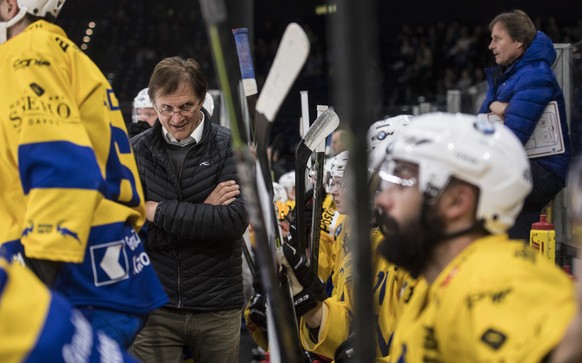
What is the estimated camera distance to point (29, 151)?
92.0 inches

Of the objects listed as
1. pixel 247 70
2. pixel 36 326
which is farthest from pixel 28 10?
pixel 36 326

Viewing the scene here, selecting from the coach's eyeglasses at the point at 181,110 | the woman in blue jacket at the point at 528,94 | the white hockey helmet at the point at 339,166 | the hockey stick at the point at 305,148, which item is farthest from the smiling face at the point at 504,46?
the coach's eyeglasses at the point at 181,110

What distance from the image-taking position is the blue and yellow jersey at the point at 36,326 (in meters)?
1.54

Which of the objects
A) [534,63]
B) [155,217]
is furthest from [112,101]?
[534,63]

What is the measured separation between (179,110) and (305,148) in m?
0.47

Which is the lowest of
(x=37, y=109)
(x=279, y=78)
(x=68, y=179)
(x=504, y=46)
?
(x=504, y=46)

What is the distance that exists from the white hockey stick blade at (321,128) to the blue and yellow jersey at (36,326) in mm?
1625

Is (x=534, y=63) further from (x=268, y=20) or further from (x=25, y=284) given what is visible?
(x=268, y=20)

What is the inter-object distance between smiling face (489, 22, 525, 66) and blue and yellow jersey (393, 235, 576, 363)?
2.77m

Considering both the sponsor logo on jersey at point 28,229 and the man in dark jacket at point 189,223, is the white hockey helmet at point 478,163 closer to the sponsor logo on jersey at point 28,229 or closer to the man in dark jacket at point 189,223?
the sponsor logo on jersey at point 28,229

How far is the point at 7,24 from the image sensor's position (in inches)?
102

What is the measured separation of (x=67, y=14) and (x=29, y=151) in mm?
14633

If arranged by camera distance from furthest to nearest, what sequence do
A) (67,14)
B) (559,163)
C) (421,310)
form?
(67,14) < (559,163) < (421,310)

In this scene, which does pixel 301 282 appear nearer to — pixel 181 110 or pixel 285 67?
pixel 285 67
